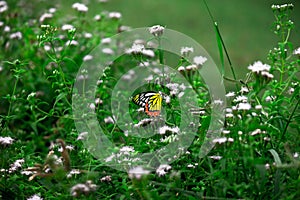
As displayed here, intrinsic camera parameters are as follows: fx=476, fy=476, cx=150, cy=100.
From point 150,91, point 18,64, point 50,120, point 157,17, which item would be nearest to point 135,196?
point 150,91

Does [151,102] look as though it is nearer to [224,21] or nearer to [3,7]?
[3,7]

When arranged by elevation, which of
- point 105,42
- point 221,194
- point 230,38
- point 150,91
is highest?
point 230,38

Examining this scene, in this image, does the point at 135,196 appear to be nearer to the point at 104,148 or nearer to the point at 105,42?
the point at 104,148

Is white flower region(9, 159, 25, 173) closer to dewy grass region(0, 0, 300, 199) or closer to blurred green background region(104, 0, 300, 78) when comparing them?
dewy grass region(0, 0, 300, 199)

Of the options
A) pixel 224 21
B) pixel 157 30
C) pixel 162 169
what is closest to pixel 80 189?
pixel 162 169

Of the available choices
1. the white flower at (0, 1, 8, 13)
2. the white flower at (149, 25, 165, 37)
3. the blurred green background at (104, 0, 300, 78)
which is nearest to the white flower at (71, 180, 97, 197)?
the white flower at (149, 25, 165, 37)

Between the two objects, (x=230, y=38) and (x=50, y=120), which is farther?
(x=230, y=38)
